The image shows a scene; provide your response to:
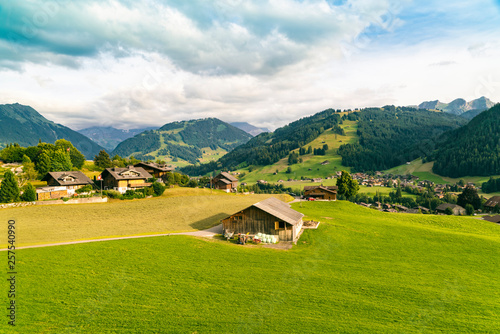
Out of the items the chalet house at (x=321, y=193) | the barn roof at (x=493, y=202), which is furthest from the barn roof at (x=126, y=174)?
the barn roof at (x=493, y=202)

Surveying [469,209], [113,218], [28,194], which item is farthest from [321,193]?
[28,194]

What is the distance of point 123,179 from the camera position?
278ft

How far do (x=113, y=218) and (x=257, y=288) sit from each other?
148 ft

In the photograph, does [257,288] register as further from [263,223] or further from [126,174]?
[126,174]

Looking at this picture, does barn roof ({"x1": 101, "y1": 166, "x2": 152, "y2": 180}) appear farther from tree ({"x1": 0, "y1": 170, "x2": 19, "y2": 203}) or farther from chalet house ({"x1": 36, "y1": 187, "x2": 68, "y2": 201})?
tree ({"x1": 0, "y1": 170, "x2": 19, "y2": 203})

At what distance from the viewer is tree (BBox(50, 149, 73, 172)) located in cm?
8981

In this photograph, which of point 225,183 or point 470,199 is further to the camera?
point 470,199

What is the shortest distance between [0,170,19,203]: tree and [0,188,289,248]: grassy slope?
3.59m

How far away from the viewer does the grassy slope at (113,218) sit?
45.7 m

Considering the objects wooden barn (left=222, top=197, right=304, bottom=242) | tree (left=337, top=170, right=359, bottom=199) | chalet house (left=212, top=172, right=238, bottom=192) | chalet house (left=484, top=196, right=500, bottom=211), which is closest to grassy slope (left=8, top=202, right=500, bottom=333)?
wooden barn (left=222, top=197, right=304, bottom=242)

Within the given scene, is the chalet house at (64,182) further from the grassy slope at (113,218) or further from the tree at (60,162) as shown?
the tree at (60,162)

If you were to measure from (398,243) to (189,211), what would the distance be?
4754cm

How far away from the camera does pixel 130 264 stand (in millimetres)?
31266

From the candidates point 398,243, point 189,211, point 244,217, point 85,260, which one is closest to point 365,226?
point 398,243
